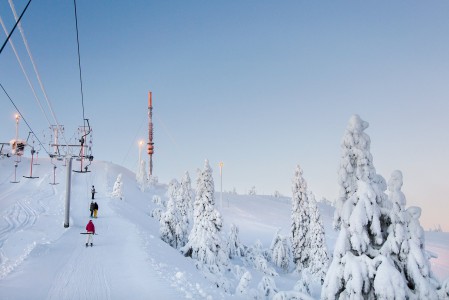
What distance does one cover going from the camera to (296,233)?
178 ft

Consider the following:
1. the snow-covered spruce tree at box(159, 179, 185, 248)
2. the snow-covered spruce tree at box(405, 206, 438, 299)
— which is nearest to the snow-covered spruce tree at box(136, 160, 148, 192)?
the snow-covered spruce tree at box(159, 179, 185, 248)

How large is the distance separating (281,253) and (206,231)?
27.2 meters

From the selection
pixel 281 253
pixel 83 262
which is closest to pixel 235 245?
pixel 281 253

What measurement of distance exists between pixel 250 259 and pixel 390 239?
1940 inches

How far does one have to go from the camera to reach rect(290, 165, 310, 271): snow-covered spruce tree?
53.2 m

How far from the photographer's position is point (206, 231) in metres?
33.9

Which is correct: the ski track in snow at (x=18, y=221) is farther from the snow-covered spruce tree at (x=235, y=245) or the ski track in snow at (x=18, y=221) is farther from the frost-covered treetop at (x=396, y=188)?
the snow-covered spruce tree at (x=235, y=245)

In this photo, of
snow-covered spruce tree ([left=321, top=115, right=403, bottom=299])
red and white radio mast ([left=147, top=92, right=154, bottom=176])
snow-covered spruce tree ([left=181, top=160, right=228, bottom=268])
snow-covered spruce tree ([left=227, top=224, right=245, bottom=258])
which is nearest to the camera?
snow-covered spruce tree ([left=321, top=115, right=403, bottom=299])

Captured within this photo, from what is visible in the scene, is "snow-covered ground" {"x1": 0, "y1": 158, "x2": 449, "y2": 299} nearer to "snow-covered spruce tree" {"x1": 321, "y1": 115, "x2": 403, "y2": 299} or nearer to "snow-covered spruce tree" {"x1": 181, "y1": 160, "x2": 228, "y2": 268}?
"snow-covered spruce tree" {"x1": 181, "y1": 160, "x2": 228, "y2": 268}

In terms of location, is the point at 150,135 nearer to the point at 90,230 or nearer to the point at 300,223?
the point at 300,223

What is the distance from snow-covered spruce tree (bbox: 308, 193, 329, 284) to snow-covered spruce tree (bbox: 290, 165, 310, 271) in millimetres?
1750

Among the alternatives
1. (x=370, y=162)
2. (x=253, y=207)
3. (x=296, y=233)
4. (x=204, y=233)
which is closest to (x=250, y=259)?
(x=296, y=233)

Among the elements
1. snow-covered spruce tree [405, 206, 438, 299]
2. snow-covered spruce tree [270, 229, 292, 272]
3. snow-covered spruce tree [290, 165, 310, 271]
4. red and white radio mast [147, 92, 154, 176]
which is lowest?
snow-covered spruce tree [270, 229, 292, 272]

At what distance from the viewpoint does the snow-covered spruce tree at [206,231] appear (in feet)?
108
